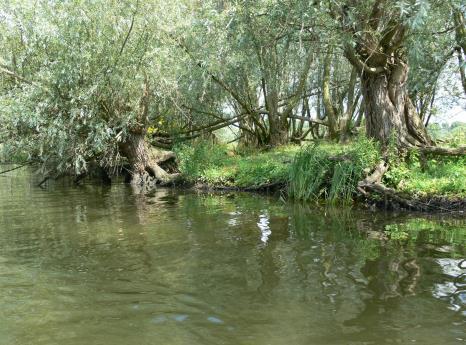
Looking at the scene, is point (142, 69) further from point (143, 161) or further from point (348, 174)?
point (348, 174)

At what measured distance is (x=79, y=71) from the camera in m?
16.8

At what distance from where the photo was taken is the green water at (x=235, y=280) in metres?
4.86

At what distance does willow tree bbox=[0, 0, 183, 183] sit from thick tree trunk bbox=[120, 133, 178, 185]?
184 centimetres

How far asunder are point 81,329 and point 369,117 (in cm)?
1138

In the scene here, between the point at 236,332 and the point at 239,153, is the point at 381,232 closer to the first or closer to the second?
the point at 236,332

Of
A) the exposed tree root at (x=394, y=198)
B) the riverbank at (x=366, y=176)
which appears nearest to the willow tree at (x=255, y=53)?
the riverbank at (x=366, y=176)

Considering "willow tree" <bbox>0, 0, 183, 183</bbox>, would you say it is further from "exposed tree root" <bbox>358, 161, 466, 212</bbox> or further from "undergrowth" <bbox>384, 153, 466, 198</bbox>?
"undergrowth" <bbox>384, 153, 466, 198</bbox>

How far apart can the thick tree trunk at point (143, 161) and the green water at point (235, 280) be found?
893cm

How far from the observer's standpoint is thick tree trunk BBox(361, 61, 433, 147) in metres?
13.8

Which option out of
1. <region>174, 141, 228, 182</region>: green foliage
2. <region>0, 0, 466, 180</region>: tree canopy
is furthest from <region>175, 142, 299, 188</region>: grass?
<region>0, 0, 466, 180</region>: tree canopy

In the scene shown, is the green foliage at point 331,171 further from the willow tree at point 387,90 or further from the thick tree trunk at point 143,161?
the thick tree trunk at point 143,161

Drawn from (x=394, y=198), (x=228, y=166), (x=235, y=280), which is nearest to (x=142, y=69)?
(x=228, y=166)

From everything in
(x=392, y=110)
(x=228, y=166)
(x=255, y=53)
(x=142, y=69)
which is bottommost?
(x=228, y=166)

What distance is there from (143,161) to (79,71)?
228 inches
